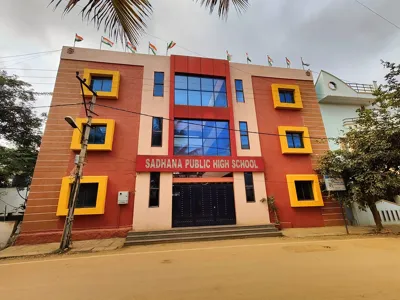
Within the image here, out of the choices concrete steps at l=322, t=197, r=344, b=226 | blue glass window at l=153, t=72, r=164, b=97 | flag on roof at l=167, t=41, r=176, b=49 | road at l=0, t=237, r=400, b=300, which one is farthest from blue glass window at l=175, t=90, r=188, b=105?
concrete steps at l=322, t=197, r=344, b=226

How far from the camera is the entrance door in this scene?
10789 mm

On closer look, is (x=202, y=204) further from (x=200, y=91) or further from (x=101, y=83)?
(x=101, y=83)

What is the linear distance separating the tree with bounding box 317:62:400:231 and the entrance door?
5.65 m

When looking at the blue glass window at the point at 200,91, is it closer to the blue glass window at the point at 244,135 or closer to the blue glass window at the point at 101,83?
the blue glass window at the point at 244,135

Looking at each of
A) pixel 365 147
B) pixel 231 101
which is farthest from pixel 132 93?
pixel 365 147

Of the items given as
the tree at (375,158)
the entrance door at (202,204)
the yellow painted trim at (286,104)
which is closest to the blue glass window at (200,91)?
the yellow painted trim at (286,104)

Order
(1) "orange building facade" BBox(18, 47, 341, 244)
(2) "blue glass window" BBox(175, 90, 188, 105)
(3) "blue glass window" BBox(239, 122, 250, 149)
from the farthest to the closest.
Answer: (2) "blue glass window" BBox(175, 90, 188, 105) → (3) "blue glass window" BBox(239, 122, 250, 149) → (1) "orange building facade" BBox(18, 47, 341, 244)

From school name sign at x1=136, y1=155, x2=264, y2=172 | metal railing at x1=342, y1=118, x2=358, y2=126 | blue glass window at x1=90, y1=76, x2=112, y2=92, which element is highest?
blue glass window at x1=90, y1=76, x2=112, y2=92

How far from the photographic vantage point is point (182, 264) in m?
5.50

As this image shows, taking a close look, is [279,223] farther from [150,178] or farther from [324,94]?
[324,94]

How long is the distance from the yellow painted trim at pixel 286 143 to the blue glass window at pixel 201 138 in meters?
3.38

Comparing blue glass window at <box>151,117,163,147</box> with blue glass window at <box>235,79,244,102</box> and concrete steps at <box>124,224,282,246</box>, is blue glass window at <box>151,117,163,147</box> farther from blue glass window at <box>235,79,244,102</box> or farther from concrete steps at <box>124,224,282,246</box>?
blue glass window at <box>235,79,244,102</box>

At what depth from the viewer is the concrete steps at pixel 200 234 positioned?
8.88m

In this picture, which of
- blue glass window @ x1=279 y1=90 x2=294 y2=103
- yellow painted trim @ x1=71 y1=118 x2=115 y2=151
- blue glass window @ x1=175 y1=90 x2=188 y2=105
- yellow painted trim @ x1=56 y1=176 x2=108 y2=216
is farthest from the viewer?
blue glass window @ x1=279 y1=90 x2=294 y2=103
